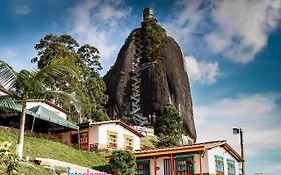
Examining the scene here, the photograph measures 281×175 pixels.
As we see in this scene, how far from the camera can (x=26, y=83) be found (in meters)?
16.6

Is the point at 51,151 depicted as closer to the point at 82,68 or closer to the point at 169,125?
the point at 82,68

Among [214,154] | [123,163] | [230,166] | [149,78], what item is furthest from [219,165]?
[149,78]

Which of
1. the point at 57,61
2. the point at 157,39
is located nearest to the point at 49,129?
the point at 57,61

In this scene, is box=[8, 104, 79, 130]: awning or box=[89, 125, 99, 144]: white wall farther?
box=[89, 125, 99, 144]: white wall

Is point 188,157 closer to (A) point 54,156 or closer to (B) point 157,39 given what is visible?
(A) point 54,156

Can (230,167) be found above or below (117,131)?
below

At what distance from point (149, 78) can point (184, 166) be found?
127ft

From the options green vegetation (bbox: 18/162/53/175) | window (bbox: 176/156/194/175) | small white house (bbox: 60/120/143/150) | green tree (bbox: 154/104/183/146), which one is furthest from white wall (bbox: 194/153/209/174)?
green tree (bbox: 154/104/183/146)

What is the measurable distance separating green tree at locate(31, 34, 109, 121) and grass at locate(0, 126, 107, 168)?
40.4ft

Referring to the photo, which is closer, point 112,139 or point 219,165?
point 219,165

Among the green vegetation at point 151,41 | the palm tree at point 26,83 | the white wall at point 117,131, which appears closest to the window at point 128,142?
the white wall at point 117,131

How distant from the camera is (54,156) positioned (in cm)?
2350

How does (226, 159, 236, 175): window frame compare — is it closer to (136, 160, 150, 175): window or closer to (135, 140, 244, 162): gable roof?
(135, 140, 244, 162): gable roof

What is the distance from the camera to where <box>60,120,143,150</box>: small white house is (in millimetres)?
33125
